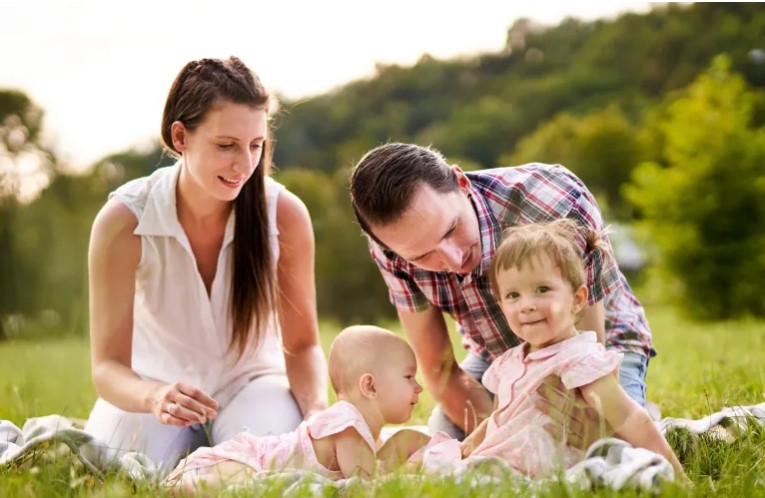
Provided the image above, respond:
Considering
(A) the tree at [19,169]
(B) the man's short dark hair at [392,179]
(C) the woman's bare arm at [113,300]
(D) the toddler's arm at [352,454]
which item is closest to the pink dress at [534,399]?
(D) the toddler's arm at [352,454]

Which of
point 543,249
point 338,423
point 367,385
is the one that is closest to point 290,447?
point 338,423

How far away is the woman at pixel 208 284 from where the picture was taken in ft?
10.3

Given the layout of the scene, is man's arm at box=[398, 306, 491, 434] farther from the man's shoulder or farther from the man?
the man's shoulder

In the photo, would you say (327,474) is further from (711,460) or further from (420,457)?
(711,460)

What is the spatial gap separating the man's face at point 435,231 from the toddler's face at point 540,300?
0.85 feet

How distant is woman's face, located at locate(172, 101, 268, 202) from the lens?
307cm

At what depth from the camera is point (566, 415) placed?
8.18 feet

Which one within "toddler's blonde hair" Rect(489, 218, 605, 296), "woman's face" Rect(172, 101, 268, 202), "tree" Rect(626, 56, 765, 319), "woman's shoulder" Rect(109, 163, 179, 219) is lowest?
"tree" Rect(626, 56, 765, 319)

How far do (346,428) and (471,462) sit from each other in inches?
19.6

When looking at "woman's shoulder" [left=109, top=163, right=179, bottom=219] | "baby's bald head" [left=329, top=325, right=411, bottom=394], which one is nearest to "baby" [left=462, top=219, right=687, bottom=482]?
"baby's bald head" [left=329, top=325, right=411, bottom=394]

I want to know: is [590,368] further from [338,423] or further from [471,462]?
[338,423]

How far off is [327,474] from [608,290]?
3.59ft

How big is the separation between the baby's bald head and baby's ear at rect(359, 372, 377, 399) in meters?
0.02

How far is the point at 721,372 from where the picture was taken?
4.34m
